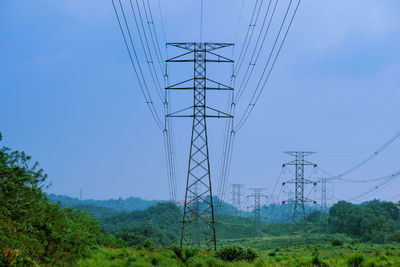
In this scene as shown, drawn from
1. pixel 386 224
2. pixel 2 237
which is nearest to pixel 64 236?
pixel 2 237

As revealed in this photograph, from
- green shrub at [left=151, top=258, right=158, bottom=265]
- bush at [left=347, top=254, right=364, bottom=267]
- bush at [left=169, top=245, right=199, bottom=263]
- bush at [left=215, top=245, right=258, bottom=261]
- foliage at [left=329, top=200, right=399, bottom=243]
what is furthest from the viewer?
foliage at [left=329, top=200, right=399, bottom=243]

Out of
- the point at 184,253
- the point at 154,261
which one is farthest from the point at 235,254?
the point at 154,261

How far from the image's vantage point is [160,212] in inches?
6201

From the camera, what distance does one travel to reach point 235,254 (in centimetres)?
2517

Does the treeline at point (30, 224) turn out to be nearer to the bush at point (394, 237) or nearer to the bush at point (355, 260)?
the bush at point (355, 260)

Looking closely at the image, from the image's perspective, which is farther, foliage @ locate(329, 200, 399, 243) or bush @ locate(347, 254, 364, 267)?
foliage @ locate(329, 200, 399, 243)

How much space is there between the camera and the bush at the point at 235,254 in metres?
25.1

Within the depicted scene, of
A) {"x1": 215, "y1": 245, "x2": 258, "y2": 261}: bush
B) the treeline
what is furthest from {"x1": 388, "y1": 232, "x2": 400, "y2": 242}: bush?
the treeline

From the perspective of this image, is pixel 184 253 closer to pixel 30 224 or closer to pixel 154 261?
pixel 154 261

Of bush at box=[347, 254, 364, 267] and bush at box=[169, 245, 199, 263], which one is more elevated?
bush at box=[347, 254, 364, 267]

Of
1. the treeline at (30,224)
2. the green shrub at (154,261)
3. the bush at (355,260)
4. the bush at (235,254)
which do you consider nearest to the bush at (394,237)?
the bush at (235,254)

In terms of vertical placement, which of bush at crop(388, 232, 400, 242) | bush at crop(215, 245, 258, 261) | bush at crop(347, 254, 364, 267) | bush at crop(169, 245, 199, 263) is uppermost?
bush at crop(347, 254, 364, 267)

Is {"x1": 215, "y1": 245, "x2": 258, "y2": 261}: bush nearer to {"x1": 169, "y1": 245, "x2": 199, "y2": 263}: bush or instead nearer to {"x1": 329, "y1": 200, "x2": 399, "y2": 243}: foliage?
{"x1": 169, "y1": 245, "x2": 199, "y2": 263}: bush

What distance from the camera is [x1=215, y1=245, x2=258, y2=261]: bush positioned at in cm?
2511
